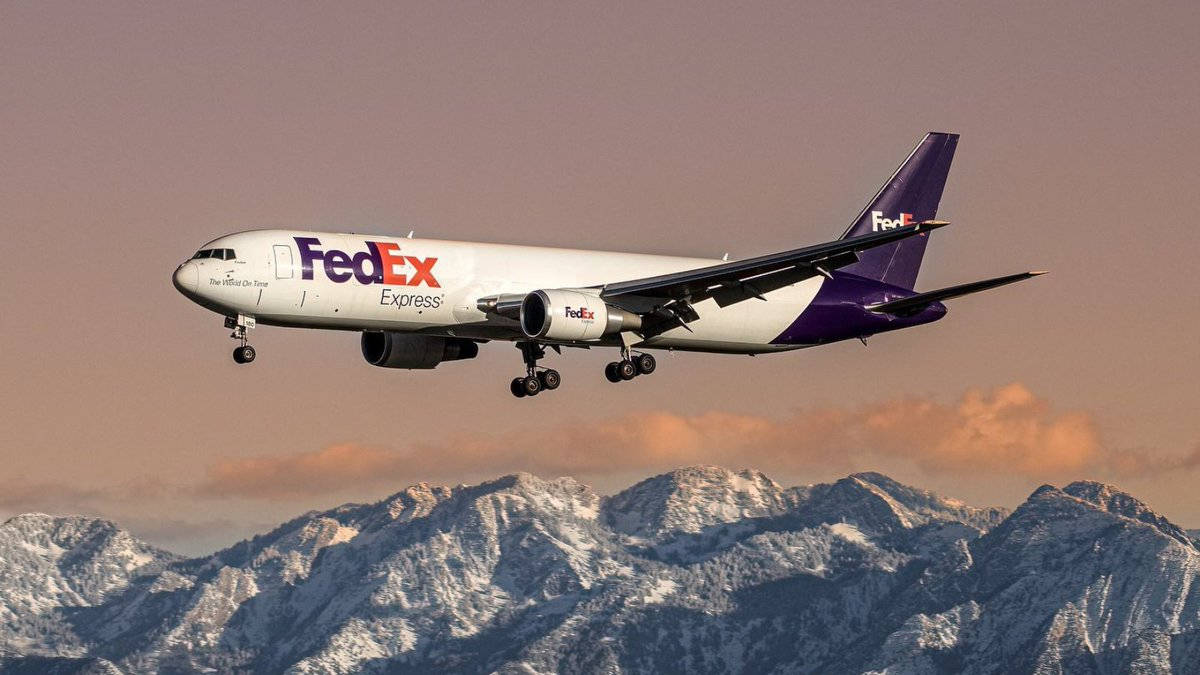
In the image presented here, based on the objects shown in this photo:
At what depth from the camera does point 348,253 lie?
72.6 m

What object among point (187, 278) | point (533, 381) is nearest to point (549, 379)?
point (533, 381)

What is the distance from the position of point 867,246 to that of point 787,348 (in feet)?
39.5

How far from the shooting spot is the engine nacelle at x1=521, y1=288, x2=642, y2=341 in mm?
73125

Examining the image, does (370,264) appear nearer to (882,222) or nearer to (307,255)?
(307,255)

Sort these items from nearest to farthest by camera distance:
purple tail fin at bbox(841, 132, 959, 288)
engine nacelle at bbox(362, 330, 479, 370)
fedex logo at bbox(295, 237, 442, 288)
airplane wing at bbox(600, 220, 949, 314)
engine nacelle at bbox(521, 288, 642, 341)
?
1. fedex logo at bbox(295, 237, 442, 288)
2. engine nacelle at bbox(521, 288, 642, 341)
3. airplane wing at bbox(600, 220, 949, 314)
4. engine nacelle at bbox(362, 330, 479, 370)
5. purple tail fin at bbox(841, 132, 959, 288)

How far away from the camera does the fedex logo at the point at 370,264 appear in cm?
7188

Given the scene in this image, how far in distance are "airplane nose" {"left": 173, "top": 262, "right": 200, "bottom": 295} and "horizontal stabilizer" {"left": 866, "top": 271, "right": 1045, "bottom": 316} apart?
1198 inches

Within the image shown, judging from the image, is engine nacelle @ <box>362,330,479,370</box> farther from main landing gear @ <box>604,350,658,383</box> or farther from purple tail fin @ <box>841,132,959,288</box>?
purple tail fin @ <box>841,132,959,288</box>

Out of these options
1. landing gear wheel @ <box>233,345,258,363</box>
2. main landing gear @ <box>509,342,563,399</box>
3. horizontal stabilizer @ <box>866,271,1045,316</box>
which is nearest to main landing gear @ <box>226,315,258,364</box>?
landing gear wheel @ <box>233,345,258,363</box>

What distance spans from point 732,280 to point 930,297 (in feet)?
36.2

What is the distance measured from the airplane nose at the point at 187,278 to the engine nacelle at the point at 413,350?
11186 millimetres

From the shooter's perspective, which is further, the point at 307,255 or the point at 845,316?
the point at 845,316

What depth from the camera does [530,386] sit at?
3142 inches

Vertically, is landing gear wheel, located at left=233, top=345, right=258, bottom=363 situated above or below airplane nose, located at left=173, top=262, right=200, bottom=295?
below
